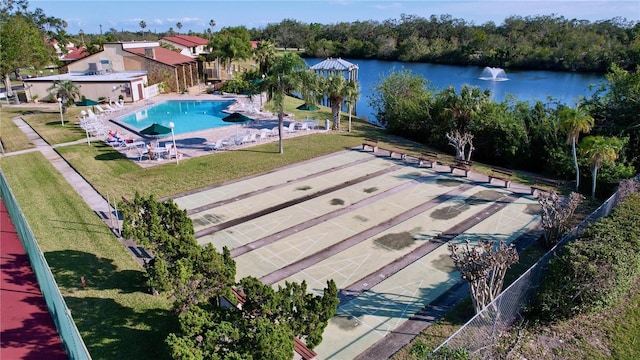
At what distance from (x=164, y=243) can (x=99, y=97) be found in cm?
3478

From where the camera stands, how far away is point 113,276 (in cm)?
1167

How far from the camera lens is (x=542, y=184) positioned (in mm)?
19625

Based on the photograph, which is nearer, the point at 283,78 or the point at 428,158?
the point at 283,78

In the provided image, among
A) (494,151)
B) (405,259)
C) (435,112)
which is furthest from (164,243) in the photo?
(435,112)

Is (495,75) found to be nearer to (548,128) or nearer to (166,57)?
(548,128)

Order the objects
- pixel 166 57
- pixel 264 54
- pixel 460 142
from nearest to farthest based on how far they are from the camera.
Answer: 1. pixel 460 142
2. pixel 166 57
3. pixel 264 54

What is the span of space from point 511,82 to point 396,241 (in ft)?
177

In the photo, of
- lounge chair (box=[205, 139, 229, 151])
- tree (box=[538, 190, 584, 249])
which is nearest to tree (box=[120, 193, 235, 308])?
tree (box=[538, 190, 584, 249])

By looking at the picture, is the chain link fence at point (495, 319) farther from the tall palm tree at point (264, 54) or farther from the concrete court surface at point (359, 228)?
the tall palm tree at point (264, 54)

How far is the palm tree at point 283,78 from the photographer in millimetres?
21469

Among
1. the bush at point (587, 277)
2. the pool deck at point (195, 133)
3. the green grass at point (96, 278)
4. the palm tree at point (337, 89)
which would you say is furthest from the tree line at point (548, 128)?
the green grass at point (96, 278)

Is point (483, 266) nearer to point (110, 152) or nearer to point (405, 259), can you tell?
point (405, 259)

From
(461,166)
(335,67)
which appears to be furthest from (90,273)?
(335,67)

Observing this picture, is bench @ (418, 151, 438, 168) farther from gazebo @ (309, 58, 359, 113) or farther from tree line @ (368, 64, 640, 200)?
gazebo @ (309, 58, 359, 113)
